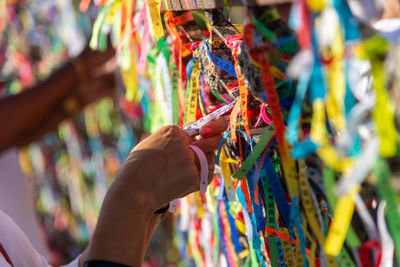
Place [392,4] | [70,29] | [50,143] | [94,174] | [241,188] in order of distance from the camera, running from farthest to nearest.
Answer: [50,143]
[94,174]
[70,29]
[241,188]
[392,4]

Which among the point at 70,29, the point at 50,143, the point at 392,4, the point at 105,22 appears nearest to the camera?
the point at 392,4

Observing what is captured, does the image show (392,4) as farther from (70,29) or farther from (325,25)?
(70,29)

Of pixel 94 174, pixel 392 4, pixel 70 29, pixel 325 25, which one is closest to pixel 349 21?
pixel 325 25

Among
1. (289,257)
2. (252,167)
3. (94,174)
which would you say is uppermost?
(252,167)

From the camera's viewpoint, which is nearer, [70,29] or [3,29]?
[70,29]

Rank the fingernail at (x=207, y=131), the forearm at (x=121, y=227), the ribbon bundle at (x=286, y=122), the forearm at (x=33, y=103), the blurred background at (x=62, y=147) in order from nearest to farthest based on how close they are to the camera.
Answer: the ribbon bundle at (x=286, y=122), the forearm at (x=121, y=227), the fingernail at (x=207, y=131), the forearm at (x=33, y=103), the blurred background at (x=62, y=147)

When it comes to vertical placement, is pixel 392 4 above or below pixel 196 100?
above

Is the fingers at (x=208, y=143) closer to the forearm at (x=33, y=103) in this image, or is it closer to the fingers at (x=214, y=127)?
the fingers at (x=214, y=127)

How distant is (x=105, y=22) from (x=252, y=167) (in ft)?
1.44

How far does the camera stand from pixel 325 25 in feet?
1.21

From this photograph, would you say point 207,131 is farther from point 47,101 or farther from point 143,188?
point 47,101

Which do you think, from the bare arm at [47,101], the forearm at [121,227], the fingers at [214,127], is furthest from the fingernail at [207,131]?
the bare arm at [47,101]

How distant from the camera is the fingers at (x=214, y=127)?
681 mm

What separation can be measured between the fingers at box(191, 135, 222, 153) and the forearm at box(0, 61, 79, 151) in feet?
3.92
